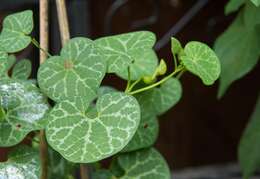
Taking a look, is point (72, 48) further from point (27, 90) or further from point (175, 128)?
point (175, 128)

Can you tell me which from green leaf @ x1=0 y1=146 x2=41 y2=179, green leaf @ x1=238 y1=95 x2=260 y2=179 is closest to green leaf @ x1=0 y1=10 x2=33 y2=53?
green leaf @ x1=0 y1=146 x2=41 y2=179

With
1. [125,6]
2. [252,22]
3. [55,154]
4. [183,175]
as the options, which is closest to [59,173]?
[55,154]

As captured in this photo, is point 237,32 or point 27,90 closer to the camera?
point 27,90

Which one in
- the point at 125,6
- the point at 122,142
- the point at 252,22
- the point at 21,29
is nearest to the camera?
the point at 122,142

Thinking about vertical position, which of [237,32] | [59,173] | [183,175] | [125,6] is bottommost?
[183,175]

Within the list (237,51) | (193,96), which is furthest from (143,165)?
(193,96)

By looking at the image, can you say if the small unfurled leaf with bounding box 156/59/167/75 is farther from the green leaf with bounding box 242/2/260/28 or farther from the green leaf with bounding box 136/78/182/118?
the green leaf with bounding box 242/2/260/28

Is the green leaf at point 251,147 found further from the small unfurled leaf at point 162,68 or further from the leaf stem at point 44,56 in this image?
the leaf stem at point 44,56

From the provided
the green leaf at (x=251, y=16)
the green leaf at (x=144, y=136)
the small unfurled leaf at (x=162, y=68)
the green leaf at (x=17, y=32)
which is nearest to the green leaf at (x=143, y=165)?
the green leaf at (x=144, y=136)
